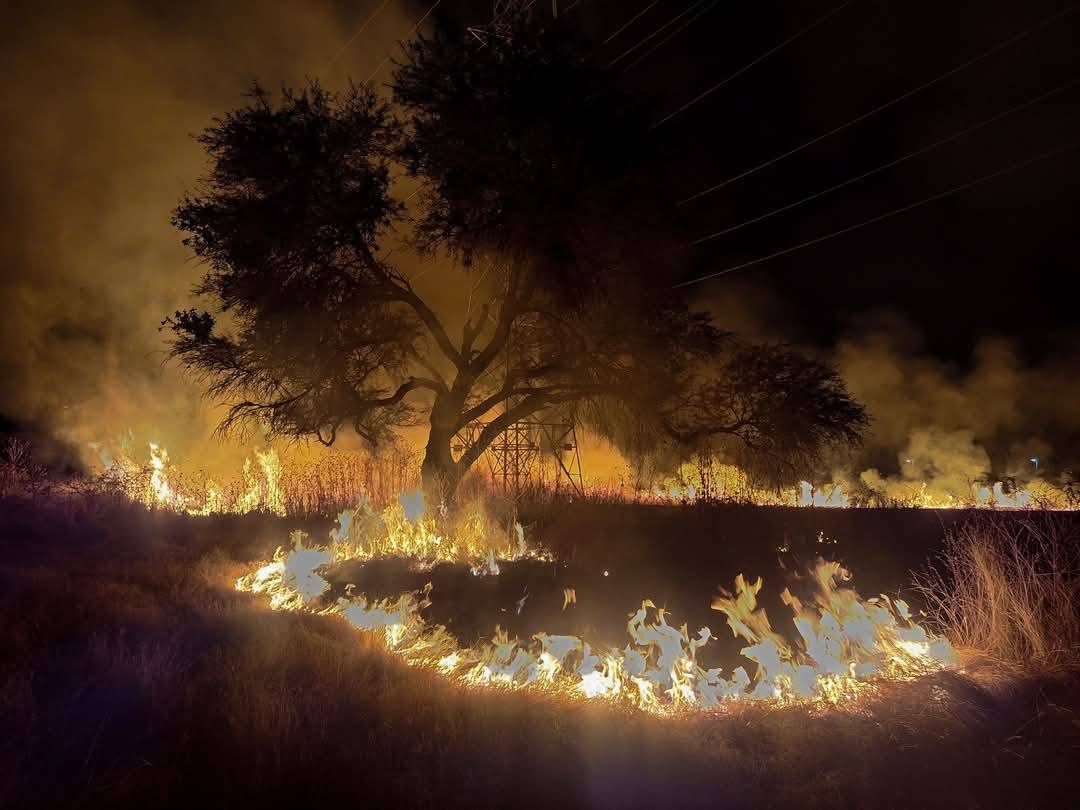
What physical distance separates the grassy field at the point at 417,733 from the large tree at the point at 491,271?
26.7ft

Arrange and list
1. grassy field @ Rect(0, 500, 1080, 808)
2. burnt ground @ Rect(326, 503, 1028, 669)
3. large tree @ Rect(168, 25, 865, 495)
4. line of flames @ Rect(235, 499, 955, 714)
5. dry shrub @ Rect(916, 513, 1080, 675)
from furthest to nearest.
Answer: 1. large tree @ Rect(168, 25, 865, 495)
2. burnt ground @ Rect(326, 503, 1028, 669)
3. dry shrub @ Rect(916, 513, 1080, 675)
4. line of flames @ Rect(235, 499, 955, 714)
5. grassy field @ Rect(0, 500, 1080, 808)

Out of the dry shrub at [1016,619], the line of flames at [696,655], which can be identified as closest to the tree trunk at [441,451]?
the line of flames at [696,655]

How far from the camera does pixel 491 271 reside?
1603 centimetres

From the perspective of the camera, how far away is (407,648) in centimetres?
719

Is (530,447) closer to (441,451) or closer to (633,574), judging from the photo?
(441,451)

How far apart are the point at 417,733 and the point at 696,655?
260 centimetres

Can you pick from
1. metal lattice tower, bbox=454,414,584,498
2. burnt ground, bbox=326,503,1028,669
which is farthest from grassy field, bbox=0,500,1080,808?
metal lattice tower, bbox=454,414,584,498

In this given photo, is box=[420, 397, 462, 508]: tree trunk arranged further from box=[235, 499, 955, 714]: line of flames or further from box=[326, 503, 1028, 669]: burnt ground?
box=[235, 499, 955, 714]: line of flames

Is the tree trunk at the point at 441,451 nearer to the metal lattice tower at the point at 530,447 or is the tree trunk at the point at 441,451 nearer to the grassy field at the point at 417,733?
the metal lattice tower at the point at 530,447

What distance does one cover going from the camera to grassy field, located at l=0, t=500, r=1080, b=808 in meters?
4.22

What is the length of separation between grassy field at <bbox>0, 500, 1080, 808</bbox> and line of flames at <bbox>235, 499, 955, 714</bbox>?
0.35 metres

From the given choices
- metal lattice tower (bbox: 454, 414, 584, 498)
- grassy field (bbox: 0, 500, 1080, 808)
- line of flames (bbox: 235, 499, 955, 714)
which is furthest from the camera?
metal lattice tower (bbox: 454, 414, 584, 498)

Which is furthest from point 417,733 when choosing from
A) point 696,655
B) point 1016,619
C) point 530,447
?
point 530,447

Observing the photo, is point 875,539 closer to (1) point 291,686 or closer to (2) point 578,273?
(2) point 578,273
